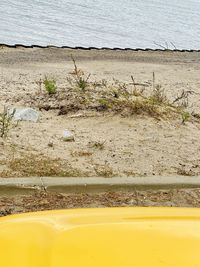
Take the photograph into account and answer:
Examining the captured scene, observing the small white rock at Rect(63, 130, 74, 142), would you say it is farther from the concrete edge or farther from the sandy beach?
the concrete edge

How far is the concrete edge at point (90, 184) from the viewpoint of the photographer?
498 cm

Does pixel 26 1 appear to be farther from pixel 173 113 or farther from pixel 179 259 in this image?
pixel 179 259

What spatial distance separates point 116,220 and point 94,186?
115 inches

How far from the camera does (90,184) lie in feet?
17.0

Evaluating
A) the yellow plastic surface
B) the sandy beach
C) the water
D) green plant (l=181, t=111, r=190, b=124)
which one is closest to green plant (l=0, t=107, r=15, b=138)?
the sandy beach

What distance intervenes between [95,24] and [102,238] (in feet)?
63.5

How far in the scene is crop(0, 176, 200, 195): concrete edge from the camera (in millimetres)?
4980

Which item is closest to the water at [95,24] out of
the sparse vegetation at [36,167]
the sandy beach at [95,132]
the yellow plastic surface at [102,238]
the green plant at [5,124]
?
the sandy beach at [95,132]

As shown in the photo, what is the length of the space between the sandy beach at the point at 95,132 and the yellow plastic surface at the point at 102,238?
290cm

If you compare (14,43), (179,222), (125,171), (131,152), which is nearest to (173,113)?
(131,152)

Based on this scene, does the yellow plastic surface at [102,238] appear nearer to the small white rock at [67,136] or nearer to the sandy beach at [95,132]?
the sandy beach at [95,132]

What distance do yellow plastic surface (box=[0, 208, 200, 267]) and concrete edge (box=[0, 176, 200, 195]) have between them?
101 inches

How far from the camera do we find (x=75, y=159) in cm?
579

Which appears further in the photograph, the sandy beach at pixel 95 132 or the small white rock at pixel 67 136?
the small white rock at pixel 67 136
